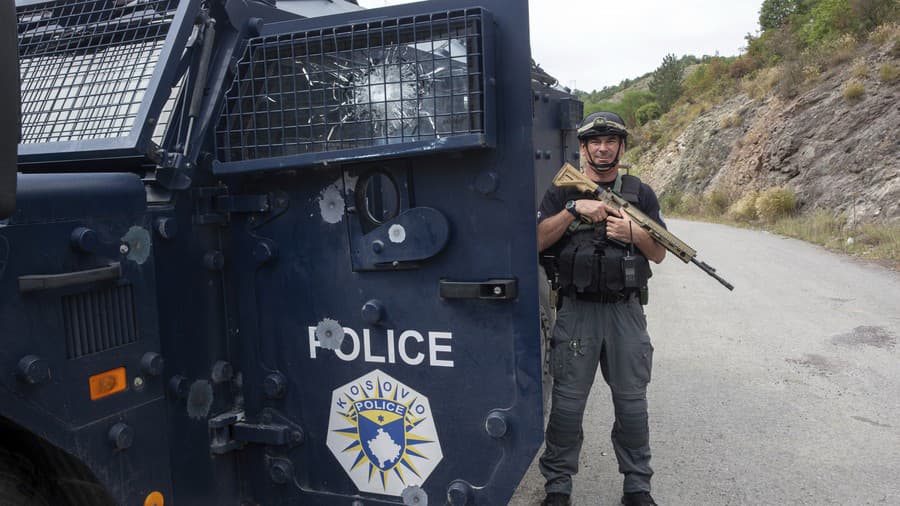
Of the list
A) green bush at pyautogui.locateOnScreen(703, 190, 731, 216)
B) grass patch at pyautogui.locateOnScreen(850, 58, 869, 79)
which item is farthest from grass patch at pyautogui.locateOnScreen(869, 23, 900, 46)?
green bush at pyautogui.locateOnScreen(703, 190, 731, 216)

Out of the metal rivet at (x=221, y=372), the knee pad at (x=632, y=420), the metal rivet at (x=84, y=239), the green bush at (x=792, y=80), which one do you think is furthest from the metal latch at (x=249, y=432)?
the green bush at (x=792, y=80)

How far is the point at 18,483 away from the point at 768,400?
4.89 metres

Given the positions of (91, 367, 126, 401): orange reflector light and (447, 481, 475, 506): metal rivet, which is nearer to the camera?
(91, 367, 126, 401): orange reflector light

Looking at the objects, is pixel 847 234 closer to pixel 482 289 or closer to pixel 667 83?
pixel 482 289

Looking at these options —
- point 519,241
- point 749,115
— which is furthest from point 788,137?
point 519,241

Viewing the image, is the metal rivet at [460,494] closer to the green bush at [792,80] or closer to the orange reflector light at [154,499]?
the orange reflector light at [154,499]

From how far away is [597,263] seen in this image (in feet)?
11.3

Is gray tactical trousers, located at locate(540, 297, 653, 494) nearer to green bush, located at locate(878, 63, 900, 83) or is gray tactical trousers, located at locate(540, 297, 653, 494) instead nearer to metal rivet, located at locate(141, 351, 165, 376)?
metal rivet, located at locate(141, 351, 165, 376)

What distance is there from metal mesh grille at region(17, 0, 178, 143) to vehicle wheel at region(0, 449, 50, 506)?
0.96m

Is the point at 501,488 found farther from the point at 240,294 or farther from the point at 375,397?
the point at 240,294

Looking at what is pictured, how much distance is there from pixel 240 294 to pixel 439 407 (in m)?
0.77

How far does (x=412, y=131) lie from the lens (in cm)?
234

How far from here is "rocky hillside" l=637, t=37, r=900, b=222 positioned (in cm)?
1639

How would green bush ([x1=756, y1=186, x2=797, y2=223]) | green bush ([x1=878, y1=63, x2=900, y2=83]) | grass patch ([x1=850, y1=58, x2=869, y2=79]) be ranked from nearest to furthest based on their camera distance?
green bush ([x1=878, y1=63, x2=900, y2=83])
green bush ([x1=756, y1=186, x2=797, y2=223])
grass patch ([x1=850, y1=58, x2=869, y2=79])
